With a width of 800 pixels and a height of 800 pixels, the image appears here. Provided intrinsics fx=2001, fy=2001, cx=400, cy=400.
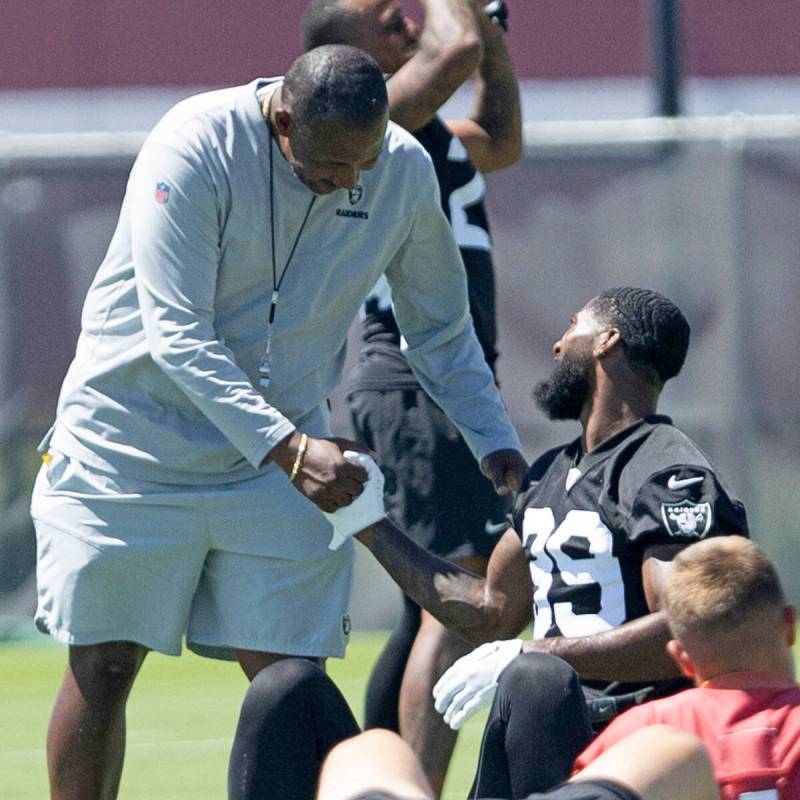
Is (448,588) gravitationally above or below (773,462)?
above

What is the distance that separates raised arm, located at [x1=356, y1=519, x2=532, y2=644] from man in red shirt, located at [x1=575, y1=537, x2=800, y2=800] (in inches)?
34.1

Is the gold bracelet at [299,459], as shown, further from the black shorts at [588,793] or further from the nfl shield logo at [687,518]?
the black shorts at [588,793]

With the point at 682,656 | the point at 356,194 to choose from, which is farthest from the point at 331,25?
the point at 682,656

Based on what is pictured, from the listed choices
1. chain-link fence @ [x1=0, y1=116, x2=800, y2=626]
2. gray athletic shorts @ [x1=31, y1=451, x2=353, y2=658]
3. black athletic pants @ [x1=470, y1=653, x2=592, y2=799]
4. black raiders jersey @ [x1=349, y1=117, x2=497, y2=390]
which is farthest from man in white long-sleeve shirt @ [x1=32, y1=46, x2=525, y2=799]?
chain-link fence @ [x1=0, y1=116, x2=800, y2=626]

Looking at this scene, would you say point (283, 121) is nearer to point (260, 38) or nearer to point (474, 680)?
point (474, 680)

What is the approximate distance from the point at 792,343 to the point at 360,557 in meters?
2.23

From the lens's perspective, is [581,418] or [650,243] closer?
[581,418]

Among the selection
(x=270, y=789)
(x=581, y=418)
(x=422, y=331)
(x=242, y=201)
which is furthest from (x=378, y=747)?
(x=422, y=331)

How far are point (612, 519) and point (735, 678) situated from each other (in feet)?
2.59

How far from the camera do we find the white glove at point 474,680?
3.85m

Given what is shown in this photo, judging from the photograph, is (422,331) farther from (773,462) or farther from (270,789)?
(773,462)

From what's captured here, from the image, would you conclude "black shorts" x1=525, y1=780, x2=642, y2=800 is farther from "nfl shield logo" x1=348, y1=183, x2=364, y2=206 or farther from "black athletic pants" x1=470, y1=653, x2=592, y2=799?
"nfl shield logo" x1=348, y1=183, x2=364, y2=206

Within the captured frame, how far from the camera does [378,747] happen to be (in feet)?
10.6

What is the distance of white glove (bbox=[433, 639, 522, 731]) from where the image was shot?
152 inches
